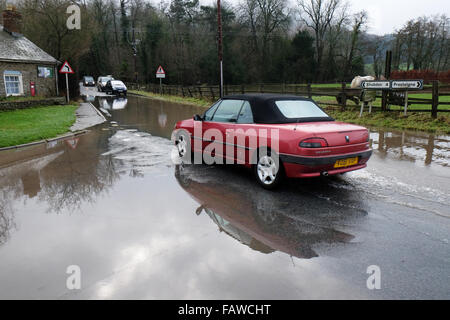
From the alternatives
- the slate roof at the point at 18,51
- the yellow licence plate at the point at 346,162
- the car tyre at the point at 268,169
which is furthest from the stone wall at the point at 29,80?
the yellow licence plate at the point at 346,162

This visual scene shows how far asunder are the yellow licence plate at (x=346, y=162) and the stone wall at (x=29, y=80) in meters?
23.6

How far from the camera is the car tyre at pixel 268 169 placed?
560 cm

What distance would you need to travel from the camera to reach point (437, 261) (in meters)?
3.46

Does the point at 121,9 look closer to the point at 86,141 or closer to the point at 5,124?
the point at 5,124

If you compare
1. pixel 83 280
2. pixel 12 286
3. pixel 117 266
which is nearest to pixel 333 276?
pixel 117 266

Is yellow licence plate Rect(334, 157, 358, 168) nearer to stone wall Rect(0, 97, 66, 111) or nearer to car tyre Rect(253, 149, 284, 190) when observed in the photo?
car tyre Rect(253, 149, 284, 190)

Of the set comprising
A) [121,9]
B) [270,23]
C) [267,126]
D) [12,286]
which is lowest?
[12,286]

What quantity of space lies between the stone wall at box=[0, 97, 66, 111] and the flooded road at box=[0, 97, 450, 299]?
15725 millimetres

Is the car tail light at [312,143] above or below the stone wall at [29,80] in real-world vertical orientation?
below

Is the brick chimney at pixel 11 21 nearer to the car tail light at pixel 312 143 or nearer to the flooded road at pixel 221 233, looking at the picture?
the flooded road at pixel 221 233

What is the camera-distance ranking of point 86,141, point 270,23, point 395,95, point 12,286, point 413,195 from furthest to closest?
point 270,23, point 395,95, point 86,141, point 413,195, point 12,286

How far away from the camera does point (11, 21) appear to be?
84.2 ft

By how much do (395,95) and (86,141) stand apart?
39.3 feet

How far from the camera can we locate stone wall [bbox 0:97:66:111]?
67.6 feet
